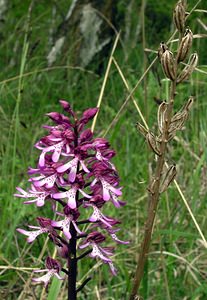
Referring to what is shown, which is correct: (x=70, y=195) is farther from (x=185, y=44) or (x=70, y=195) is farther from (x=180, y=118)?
(x=185, y=44)

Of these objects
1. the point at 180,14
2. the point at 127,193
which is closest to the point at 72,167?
the point at 180,14

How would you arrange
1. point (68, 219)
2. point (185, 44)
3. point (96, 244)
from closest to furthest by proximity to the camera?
1. point (185, 44)
2. point (68, 219)
3. point (96, 244)

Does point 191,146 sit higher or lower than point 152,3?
lower

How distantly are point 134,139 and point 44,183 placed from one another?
248cm

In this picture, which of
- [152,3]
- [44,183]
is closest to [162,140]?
[44,183]

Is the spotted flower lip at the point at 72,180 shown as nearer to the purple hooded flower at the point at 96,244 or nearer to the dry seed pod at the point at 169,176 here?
the purple hooded flower at the point at 96,244

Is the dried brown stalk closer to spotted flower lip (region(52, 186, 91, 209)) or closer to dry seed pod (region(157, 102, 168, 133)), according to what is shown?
dry seed pod (region(157, 102, 168, 133))

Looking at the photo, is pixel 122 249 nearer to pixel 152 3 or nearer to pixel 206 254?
pixel 206 254

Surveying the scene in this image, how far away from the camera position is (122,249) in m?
2.96

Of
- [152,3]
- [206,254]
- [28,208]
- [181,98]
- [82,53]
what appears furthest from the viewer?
[152,3]

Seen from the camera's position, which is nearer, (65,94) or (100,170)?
(100,170)

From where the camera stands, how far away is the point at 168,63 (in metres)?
1.62

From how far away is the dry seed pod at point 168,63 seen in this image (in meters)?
1.61

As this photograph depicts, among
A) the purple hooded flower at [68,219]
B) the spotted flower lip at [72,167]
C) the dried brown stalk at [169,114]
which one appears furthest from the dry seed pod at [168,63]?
the purple hooded flower at [68,219]
